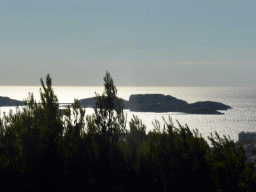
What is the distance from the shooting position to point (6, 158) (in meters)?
16.7

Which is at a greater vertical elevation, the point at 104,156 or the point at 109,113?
the point at 109,113

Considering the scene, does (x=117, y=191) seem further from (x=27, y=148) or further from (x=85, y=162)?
(x=27, y=148)

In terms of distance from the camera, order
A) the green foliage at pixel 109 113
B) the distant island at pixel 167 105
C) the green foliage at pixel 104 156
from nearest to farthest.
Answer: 1. the green foliage at pixel 104 156
2. the green foliage at pixel 109 113
3. the distant island at pixel 167 105

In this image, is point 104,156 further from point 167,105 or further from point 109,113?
point 167,105

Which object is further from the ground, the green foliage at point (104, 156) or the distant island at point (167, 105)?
the distant island at point (167, 105)

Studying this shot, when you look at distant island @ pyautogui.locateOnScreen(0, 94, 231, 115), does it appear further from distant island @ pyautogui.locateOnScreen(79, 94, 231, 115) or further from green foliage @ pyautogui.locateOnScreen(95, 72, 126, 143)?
green foliage @ pyautogui.locateOnScreen(95, 72, 126, 143)

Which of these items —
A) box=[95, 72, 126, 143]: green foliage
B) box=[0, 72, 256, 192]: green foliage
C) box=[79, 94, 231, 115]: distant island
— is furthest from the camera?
box=[79, 94, 231, 115]: distant island

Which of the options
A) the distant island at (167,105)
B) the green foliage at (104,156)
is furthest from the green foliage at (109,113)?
the distant island at (167,105)

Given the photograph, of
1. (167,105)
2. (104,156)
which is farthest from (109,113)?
(167,105)

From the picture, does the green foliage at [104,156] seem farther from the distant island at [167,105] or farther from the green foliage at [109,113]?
the distant island at [167,105]

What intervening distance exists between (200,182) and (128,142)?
858 cm

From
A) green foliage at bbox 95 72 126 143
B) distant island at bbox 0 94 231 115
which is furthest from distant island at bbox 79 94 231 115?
green foliage at bbox 95 72 126 143

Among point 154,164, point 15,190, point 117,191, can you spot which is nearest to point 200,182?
point 154,164

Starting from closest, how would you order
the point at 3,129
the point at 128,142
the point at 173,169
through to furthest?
1. the point at 173,169
2. the point at 3,129
3. the point at 128,142
